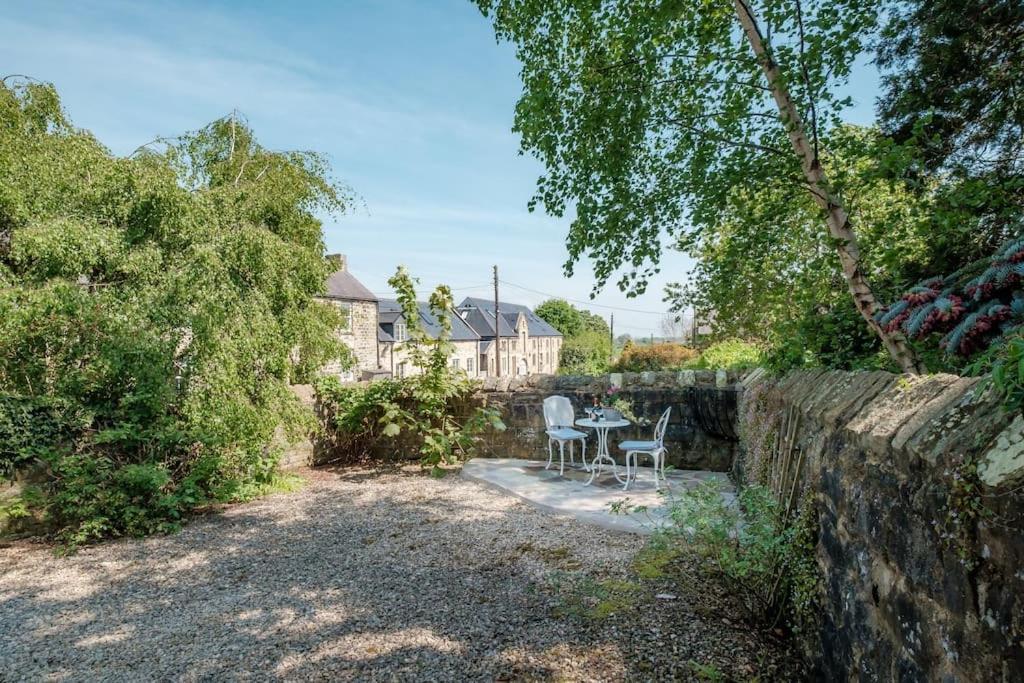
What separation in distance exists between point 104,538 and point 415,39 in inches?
235

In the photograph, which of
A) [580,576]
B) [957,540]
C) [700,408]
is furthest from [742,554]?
[700,408]

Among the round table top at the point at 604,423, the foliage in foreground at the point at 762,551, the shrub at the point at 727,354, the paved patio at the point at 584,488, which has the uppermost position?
the shrub at the point at 727,354

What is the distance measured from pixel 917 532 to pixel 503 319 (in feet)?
131

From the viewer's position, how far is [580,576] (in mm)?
3691

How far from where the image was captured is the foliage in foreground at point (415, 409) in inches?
297

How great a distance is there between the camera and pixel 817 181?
143 inches

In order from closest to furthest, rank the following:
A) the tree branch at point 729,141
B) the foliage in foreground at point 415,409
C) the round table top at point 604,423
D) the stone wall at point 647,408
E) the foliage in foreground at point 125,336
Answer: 1. the tree branch at point 729,141
2. the foliage in foreground at point 125,336
3. the round table top at point 604,423
4. the stone wall at point 647,408
5. the foliage in foreground at point 415,409

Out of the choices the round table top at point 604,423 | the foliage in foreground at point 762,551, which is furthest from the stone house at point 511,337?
the foliage in foreground at point 762,551

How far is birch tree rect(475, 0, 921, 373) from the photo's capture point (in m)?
3.67

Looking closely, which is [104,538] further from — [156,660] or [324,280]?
[324,280]

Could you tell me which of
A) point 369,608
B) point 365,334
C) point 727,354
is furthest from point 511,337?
point 369,608

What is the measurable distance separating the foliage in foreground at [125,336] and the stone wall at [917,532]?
5.29 metres

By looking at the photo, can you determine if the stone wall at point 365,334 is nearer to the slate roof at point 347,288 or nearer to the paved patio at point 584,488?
the slate roof at point 347,288

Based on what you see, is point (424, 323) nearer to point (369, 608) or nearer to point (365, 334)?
point (365, 334)
